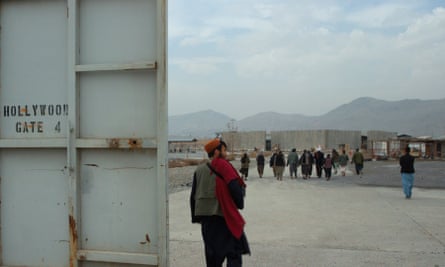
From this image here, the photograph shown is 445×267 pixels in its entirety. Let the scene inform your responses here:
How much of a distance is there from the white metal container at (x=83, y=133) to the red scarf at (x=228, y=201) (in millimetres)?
1187

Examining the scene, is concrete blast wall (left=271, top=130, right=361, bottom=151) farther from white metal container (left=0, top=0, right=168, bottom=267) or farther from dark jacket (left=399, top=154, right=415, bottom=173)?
A: white metal container (left=0, top=0, right=168, bottom=267)

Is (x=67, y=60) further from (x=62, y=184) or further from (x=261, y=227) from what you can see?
(x=261, y=227)

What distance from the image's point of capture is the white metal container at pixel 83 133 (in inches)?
131

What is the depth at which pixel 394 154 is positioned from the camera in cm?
4438

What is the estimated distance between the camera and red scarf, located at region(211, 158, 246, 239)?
4.37 metres

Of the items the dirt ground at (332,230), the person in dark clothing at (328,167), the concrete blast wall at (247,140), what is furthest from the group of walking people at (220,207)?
the concrete blast wall at (247,140)

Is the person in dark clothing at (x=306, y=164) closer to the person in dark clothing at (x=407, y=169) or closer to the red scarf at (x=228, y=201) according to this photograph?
the person in dark clothing at (x=407, y=169)

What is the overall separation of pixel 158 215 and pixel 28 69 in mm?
1572

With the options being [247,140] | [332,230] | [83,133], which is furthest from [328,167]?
[247,140]

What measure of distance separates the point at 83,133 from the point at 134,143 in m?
0.45

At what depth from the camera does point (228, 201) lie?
14.4 feet

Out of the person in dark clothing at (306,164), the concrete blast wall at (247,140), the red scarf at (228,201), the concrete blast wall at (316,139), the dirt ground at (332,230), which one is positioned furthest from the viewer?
the concrete blast wall at (247,140)

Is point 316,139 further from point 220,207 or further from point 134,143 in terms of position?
point 134,143

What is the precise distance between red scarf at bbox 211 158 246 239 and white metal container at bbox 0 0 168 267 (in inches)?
46.7
